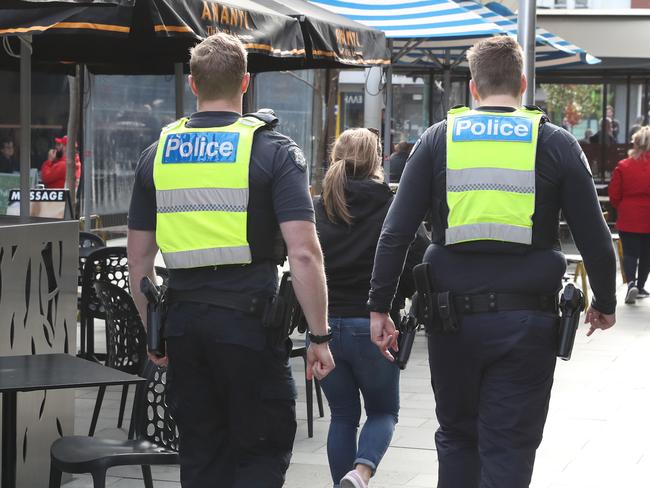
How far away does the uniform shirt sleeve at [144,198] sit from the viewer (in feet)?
13.3

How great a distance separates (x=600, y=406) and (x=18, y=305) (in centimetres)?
381

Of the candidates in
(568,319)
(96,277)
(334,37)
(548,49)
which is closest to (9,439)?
(568,319)

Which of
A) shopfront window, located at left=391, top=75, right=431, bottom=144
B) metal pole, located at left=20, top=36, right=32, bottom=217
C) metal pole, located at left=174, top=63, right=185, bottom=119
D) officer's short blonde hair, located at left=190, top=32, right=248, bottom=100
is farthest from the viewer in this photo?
shopfront window, located at left=391, top=75, right=431, bottom=144

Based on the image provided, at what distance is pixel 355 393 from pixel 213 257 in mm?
1585

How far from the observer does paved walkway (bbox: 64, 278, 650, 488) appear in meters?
5.77

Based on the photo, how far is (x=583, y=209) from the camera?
4062mm

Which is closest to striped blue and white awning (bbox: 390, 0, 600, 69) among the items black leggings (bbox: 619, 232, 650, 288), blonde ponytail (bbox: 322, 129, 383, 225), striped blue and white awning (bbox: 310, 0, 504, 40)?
striped blue and white awning (bbox: 310, 0, 504, 40)

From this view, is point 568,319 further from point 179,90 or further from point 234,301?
point 179,90

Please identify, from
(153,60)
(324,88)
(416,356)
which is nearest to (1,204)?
(153,60)

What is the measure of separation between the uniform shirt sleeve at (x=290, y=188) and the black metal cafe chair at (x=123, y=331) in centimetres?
246

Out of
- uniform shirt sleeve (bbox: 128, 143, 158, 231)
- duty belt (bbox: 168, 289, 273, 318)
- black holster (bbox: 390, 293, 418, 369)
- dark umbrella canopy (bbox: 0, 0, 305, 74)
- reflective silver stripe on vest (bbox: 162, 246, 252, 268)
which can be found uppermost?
dark umbrella canopy (bbox: 0, 0, 305, 74)

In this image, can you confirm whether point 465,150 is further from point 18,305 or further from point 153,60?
point 153,60

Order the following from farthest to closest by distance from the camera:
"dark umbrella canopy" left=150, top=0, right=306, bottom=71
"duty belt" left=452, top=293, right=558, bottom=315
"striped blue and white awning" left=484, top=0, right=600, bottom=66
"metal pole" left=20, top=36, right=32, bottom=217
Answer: "striped blue and white awning" left=484, top=0, right=600, bottom=66 < "metal pole" left=20, top=36, right=32, bottom=217 < "dark umbrella canopy" left=150, top=0, right=306, bottom=71 < "duty belt" left=452, top=293, right=558, bottom=315

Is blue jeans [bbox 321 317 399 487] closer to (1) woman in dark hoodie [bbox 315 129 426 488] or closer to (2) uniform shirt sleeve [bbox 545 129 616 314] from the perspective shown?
(1) woman in dark hoodie [bbox 315 129 426 488]
